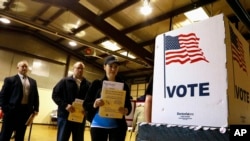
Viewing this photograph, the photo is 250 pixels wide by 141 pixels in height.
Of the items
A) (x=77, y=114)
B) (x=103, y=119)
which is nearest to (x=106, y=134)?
(x=103, y=119)

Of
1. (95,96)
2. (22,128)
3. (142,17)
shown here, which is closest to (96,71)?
(142,17)

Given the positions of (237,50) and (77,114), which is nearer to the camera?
(237,50)

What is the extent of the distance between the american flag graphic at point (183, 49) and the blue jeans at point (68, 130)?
6.01 ft

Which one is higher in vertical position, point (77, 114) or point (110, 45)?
point (110, 45)

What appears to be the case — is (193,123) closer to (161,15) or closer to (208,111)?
(208,111)

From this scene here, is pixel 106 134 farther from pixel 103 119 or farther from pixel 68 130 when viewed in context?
pixel 68 130

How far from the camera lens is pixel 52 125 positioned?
985 centimetres

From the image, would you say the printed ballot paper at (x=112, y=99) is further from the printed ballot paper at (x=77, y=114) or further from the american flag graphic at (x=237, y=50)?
the american flag graphic at (x=237, y=50)

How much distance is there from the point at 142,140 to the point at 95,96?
1.07 metres

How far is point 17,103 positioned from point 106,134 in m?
1.52

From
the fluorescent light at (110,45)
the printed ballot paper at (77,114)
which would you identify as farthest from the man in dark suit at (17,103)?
the fluorescent light at (110,45)

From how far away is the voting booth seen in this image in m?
0.66

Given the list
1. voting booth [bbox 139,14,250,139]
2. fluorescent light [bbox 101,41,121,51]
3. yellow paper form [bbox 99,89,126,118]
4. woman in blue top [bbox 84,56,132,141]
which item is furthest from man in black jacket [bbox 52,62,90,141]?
fluorescent light [bbox 101,41,121,51]

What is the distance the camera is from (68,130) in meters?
2.39
